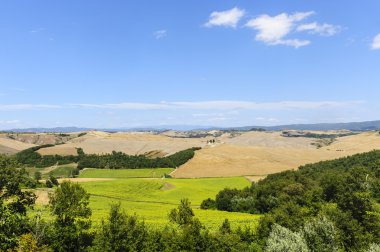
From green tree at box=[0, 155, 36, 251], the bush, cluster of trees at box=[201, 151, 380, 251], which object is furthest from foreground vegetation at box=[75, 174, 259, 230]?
green tree at box=[0, 155, 36, 251]

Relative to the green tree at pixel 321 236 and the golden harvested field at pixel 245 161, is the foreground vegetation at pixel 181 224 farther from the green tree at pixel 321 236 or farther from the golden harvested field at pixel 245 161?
the golden harvested field at pixel 245 161

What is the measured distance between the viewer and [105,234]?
1984 inches

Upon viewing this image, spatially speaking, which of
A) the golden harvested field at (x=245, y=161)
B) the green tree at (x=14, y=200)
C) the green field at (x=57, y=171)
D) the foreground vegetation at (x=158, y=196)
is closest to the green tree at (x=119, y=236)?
the green tree at (x=14, y=200)

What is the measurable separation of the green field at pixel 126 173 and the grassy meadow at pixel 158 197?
23352mm

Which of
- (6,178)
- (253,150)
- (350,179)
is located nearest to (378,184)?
(350,179)

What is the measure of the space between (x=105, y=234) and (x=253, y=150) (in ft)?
486

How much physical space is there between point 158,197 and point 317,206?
162 feet

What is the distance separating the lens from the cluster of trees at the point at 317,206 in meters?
56.2

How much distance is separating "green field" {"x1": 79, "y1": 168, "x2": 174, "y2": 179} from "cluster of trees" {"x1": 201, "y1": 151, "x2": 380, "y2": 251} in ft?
176

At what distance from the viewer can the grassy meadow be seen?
82312mm

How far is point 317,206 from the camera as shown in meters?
77.9

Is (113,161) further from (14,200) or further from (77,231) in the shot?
(14,200)

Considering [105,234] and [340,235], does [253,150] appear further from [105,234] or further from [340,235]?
[105,234]

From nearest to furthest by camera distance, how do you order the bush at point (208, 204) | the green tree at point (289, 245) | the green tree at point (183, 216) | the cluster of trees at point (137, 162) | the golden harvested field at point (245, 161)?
the green tree at point (289, 245), the green tree at point (183, 216), the bush at point (208, 204), the golden harvested field at point (245, 161), the cluster of trees at point (137, 162)
